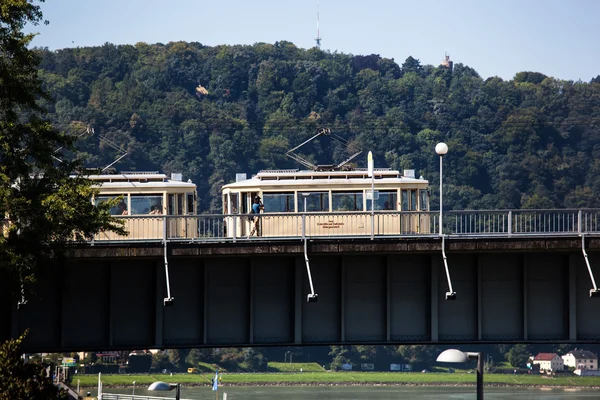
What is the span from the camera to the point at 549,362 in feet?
598

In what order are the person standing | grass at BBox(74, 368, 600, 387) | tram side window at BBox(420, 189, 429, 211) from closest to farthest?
1. the person standing
2. tram side window at BBox(420, 189, 429, 211)
3. grass at BBox(74, 368, 600, 387)

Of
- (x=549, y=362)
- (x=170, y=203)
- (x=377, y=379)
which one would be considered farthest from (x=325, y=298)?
(x=549, y=362)

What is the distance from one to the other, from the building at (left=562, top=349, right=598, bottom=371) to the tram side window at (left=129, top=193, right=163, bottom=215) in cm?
14028

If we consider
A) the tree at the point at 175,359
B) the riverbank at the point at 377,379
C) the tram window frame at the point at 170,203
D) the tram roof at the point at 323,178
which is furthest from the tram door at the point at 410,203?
the tree at the point at 175,359

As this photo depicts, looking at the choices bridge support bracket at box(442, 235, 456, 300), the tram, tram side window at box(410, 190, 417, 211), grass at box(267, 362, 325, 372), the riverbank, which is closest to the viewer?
bridge support bracket at box(442, 235, 456, 300)

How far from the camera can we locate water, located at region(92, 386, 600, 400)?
14762 centimetres

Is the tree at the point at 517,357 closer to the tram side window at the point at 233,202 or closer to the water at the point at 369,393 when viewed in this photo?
the water at the point at 369,393

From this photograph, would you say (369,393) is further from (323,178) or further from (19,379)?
(19,379)

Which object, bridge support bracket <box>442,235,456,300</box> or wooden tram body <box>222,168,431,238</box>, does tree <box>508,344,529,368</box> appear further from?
bridge support bracket <box>442,235,456,300</box>

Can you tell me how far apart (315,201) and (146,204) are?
7536 millimetres

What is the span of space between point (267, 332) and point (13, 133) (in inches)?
448

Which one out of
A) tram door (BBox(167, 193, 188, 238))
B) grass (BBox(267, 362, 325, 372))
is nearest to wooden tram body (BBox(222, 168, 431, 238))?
tram door (BBox(167, 193, 188, 238))

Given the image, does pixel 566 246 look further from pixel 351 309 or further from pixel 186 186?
pixel 186 186

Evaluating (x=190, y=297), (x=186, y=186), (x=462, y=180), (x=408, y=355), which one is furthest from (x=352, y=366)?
(x=190, y=297)
